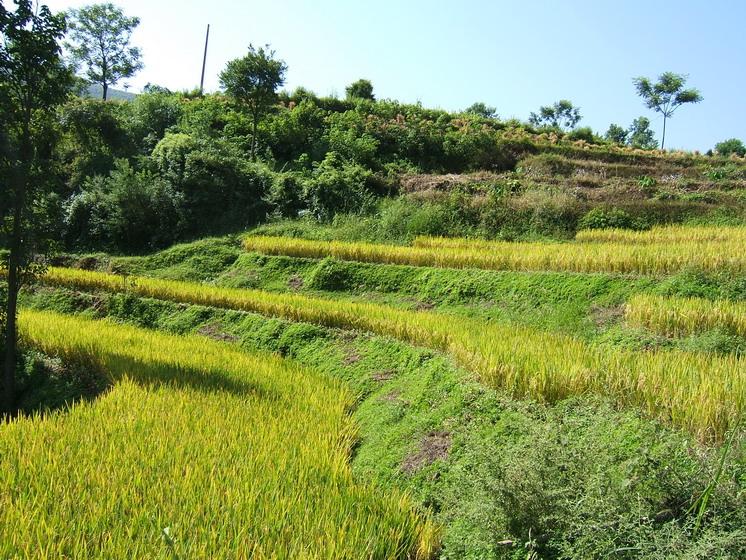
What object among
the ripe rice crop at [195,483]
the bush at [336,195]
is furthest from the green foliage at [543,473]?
the bush at [336,195]

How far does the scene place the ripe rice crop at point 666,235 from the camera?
12852 mm

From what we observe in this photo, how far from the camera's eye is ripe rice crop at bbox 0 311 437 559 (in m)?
3.34

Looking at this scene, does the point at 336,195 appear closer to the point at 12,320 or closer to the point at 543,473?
the point at 12,320

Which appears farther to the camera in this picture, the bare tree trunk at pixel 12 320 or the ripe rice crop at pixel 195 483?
the bare tree trunk at pixel 12 320

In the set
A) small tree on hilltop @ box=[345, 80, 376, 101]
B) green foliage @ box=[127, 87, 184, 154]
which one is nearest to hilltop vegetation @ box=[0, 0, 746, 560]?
green foliage @ box=[127, 87, 184, 154]

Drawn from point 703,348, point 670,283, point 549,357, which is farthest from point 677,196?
point 549,357

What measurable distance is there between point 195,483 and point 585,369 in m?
3.63

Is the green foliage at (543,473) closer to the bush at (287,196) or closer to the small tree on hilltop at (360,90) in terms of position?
the bush at (287,196)

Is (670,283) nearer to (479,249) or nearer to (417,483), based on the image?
(479,249)

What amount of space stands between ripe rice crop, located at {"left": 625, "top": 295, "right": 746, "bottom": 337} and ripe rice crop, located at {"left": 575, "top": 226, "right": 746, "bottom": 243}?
5.14 m

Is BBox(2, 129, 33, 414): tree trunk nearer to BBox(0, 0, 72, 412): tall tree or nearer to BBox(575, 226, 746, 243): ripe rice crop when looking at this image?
BBox(0, 0, 72, 412): tall tree

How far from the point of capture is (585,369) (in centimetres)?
512

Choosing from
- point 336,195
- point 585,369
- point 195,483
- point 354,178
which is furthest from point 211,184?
point 585,369

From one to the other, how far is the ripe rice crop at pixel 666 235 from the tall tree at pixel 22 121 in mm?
12617
